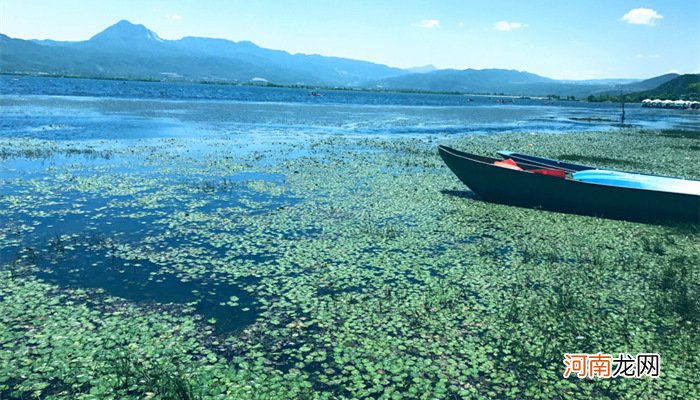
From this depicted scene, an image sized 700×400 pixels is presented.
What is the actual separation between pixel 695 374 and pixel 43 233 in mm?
13994

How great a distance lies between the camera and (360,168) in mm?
22953

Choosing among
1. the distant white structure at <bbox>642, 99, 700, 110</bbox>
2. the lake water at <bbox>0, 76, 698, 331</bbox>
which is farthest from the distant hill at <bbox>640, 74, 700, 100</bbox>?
the lake water at <bbox>0, 76, 698, 331</bbox>

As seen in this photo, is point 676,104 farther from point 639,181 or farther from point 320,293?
point 320,293

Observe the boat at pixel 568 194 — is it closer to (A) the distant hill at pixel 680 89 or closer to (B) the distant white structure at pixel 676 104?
(B) the distant white structure at pixel 676 104

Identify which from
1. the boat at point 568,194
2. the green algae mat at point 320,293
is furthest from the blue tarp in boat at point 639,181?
the green algae mat at point 320,293

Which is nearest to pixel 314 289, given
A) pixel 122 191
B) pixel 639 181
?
pixel 122 191

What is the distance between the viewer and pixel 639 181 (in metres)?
15.5

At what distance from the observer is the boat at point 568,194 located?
46.8ft

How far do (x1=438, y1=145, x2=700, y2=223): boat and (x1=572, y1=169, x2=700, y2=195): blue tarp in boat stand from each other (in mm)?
472

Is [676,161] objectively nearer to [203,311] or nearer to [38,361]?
[203,311]

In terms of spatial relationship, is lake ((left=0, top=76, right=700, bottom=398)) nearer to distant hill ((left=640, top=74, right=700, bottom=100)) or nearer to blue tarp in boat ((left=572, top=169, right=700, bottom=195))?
blue tarp in boat ((left=572, top=169, right=700, bottom=195))

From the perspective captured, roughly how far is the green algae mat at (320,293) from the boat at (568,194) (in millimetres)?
476

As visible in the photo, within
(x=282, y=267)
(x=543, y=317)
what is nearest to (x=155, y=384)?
(x=282, y=267)

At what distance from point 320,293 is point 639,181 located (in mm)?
12543
